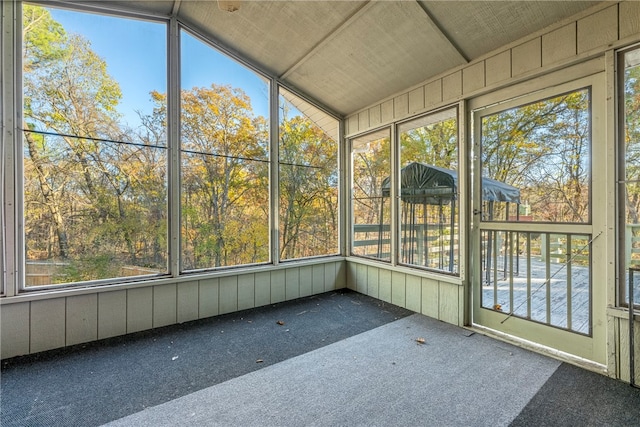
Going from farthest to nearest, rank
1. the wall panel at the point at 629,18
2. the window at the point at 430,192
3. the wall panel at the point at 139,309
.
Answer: the window at the point at 430,192
the wall panel at the point at 139,309
the wall panel at the point at 629,18

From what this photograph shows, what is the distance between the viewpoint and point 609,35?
1.97 metres

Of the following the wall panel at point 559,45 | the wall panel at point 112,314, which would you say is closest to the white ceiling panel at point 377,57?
the wall panel at point 559,45

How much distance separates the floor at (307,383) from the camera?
161 cm

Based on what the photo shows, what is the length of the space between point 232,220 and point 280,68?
1.92 meters

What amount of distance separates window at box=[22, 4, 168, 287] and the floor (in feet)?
2.61

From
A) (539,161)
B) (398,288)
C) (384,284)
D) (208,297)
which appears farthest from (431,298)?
(208,297)

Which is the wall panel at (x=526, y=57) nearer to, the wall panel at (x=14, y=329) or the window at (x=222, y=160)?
the window at (x=222, y=160)

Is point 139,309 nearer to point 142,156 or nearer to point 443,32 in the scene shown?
point 142,156

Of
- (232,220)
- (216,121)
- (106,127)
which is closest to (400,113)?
(216,121)

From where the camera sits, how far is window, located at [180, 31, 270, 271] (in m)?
3.10

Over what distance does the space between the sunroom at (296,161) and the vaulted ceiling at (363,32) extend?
0.07 ft

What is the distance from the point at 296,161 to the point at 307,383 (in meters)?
2.67

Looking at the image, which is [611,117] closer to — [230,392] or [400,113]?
[400,113]

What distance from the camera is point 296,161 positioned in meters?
3.87
